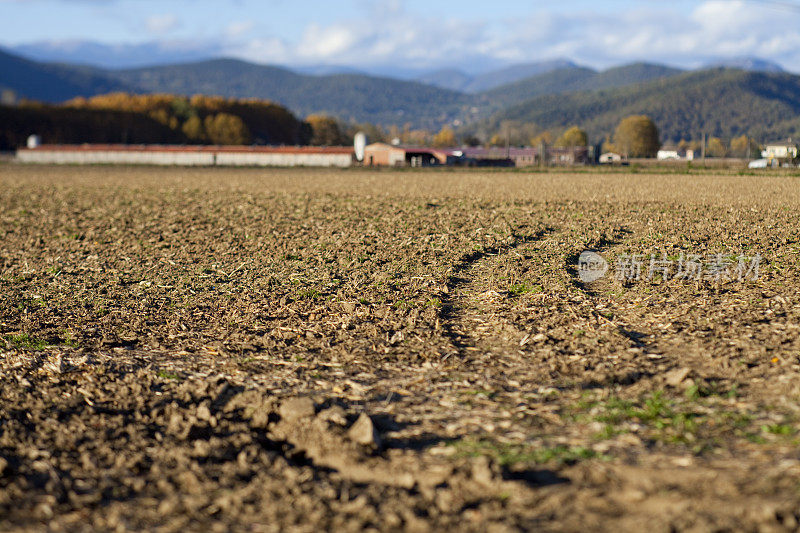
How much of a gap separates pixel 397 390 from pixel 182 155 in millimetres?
98254

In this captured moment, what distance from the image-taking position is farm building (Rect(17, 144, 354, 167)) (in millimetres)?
94750

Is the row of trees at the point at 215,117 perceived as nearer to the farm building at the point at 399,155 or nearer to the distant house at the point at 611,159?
the farm building at the point at 399,155

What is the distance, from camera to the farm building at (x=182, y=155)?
94.8 metres

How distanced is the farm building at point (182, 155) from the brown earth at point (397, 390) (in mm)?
79463

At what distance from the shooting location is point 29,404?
7395mm

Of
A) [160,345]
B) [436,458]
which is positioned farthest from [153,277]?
[436,458]

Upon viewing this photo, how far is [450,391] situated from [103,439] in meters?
3.34

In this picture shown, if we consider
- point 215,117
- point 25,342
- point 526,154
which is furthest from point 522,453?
point 215,117

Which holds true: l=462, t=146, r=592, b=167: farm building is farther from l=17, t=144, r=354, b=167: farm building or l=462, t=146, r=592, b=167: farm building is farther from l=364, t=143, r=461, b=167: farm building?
l=17, t=144, r=354, b=167: farm building

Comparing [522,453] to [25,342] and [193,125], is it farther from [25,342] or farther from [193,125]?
[193,125]

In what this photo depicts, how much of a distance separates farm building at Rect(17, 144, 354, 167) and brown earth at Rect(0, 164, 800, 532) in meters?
79.5

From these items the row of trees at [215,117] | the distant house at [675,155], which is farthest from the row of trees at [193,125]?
the distant house at [675,155]

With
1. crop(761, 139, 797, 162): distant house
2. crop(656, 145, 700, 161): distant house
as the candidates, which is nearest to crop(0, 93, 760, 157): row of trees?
crop(656, 145, 700, 161): distant house

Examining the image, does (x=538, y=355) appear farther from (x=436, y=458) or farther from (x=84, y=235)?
(x=84, y=235)
